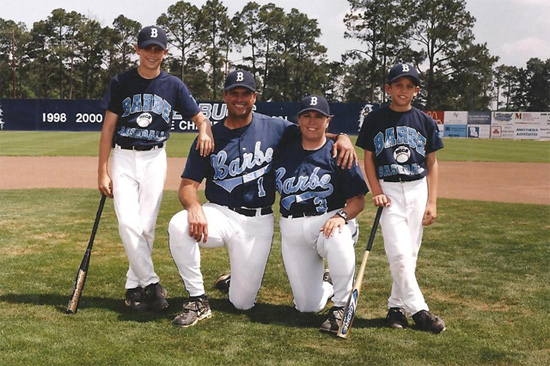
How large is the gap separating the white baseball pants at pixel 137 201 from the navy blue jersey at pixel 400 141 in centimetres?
136

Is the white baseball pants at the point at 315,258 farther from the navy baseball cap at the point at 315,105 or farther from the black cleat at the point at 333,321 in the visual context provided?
the navy baseball cap at the point at 315,105

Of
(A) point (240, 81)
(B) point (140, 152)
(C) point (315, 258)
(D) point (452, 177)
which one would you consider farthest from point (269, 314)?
(D) point (452, 177)

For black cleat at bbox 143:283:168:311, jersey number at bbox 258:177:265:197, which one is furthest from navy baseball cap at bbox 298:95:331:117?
black cleat at bbox 143:283:168:311

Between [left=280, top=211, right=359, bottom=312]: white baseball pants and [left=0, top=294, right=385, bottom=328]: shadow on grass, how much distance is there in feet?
0.43

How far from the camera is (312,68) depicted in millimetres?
51781

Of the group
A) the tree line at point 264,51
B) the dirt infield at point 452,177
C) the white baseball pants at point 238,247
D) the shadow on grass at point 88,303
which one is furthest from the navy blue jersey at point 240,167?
the tree line at point 264,51

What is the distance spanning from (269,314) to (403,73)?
1.73 meters

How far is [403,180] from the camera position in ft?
11.8

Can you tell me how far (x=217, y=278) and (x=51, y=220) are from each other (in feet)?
10.6

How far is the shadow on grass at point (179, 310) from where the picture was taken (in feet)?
12.1

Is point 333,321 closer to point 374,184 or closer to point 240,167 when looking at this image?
point 374,184

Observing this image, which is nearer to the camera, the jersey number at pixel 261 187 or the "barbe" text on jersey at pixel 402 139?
the "barbe" text on jersey at pixel 402 139

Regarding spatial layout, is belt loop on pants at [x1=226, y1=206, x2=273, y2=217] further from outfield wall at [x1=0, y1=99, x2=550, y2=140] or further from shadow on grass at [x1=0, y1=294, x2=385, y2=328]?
outfield wall at [x1=0, y1=99, x2=550, y2=140]

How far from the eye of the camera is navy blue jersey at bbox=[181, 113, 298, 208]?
3859mm
